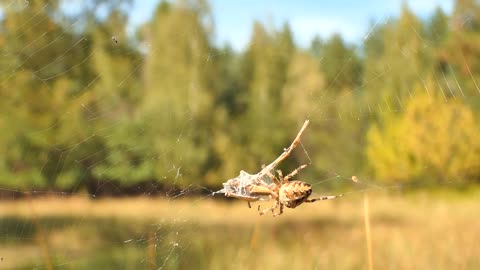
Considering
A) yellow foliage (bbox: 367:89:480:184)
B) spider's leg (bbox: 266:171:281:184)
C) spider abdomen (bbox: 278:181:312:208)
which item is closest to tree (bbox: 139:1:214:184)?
yellow foliage (bbox: 367:89:480:184)

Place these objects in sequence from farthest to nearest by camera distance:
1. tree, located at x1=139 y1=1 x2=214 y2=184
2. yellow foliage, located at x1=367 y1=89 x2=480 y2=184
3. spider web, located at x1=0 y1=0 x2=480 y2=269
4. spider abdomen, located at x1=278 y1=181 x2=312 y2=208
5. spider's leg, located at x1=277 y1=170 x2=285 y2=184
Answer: yellow foliage, located at x1=367 y1=89 x2=480 y2=184
tree, located at x1=139 y1=1 x2=214 y2=184
spider's leg, located at x1=277 y1=170 x2=285 y2=184
spider abdomen, located at x1=278 y1=181 x2=312 y2=208
spider web, located at x1=0 y1=0 x2=480 y2=269

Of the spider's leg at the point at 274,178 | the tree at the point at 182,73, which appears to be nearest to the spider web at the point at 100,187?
the spider's leg at the point at 274,178

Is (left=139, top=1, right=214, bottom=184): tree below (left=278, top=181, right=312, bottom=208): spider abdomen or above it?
above

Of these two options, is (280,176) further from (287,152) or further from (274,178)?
(287,152)

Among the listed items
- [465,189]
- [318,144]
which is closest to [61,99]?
[318,144]

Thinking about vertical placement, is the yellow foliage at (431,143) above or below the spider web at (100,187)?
above

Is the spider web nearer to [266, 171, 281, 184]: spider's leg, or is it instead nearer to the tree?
[266, 171, 281, 184]: spider's leg

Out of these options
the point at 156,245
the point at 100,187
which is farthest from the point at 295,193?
the point at 100,187

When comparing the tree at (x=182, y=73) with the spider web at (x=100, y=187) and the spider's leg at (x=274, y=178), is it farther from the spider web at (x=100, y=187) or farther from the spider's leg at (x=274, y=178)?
the spider's leg at (x=274, y=178)
